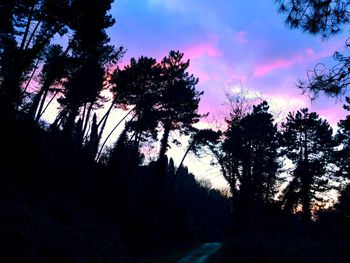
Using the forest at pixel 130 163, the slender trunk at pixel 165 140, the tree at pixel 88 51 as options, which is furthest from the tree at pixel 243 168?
the tree at pixel 88 51

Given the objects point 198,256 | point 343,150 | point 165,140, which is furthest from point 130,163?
point 343,150

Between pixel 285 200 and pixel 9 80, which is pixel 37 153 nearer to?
pixel 9 80

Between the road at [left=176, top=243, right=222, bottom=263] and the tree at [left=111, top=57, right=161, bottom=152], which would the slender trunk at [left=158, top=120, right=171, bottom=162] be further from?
the road at [left=176, top=243, right=222, bottom=263]

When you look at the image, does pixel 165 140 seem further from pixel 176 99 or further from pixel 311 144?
pixel 311 144

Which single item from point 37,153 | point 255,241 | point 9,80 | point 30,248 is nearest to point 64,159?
point 37,153

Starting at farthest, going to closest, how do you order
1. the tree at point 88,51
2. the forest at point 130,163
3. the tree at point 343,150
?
the tree at point 343,150 < the tree at point 88,51 < the forest at point 130,163

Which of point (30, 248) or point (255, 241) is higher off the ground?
point (255, 241)

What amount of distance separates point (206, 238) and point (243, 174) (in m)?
33.8

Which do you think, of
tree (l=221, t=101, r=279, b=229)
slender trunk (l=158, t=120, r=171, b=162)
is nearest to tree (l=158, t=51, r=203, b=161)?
slender trunk (l=158, t=120, r=171, b=162)

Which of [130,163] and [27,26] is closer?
[27,26]

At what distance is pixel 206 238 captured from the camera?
51594 mm

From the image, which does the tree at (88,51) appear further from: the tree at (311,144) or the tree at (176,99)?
the tree at (311,144)

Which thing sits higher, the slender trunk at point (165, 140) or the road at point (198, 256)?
the slender trunk at point (165, 140)

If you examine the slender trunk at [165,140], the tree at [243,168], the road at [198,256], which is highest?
the slender trunk at [165,140]
